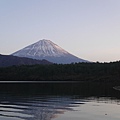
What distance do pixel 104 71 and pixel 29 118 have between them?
17658 cm

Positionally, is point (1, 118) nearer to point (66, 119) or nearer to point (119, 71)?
point (66, 119)

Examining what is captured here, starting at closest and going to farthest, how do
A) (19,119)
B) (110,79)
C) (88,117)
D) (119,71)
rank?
1. (19,119)
2. (88,117)
3. (110,79)
4. (119,71)

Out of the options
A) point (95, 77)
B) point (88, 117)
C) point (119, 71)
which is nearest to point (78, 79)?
point (95, 77)

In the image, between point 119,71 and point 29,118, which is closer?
point 29,118

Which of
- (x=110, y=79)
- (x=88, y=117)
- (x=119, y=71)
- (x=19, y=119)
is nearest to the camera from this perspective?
(x=19, y=119)

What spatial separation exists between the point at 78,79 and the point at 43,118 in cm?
17531

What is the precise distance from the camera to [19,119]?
24438 mm

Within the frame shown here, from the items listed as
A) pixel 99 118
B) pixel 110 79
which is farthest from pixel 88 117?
pixel 110 79

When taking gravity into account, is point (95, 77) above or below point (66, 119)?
above

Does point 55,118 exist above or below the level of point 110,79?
below

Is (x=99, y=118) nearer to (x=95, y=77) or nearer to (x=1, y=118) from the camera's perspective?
(x=1, y=118)

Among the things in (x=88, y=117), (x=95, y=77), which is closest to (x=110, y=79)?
(x=95, y=77)

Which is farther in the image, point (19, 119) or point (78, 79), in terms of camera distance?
point (78, 79)

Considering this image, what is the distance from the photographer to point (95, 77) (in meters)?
192
